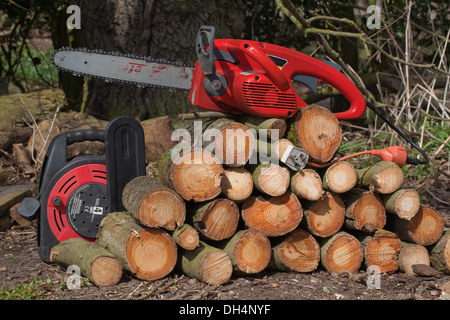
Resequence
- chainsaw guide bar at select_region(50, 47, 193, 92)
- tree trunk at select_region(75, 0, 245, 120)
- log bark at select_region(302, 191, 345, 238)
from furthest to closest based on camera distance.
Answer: tree trunk at select_region(75, 0, 245, 120) < chainsaw guide bar at select_region(50, 47, 193, 92) < log bark at select_region(302, 191, 345, 238)

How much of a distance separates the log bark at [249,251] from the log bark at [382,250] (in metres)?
0.60

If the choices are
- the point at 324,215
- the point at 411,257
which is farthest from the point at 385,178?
the point at 411,257

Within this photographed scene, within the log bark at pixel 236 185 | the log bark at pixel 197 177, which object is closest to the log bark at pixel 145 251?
the log bark at pixel 197 177

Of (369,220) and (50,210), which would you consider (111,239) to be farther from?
(369,220)

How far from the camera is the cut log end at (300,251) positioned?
11.1 feet

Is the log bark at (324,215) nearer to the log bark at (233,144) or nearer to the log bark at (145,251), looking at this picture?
the log bark at (233,144)

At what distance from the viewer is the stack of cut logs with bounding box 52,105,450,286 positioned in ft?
10.4

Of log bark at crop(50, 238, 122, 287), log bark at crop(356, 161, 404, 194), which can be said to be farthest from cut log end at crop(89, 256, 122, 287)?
log bark at crop(356, 161, 404, 194)

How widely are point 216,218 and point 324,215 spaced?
620 millimetres

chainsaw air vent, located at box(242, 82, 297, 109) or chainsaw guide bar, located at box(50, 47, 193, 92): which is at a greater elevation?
chainsaw guide bar, located at box(50, 47, 193, 92)

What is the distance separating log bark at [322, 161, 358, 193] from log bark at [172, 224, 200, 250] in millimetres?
776

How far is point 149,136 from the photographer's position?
5.22 metres

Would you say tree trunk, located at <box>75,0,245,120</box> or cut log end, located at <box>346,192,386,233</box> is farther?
tree trunk, located at <box>75,0,245,120</box>

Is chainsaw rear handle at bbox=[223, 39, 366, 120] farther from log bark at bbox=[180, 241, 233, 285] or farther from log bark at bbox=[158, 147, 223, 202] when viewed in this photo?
log bark at bbox=[180, 241, 233, 285]
